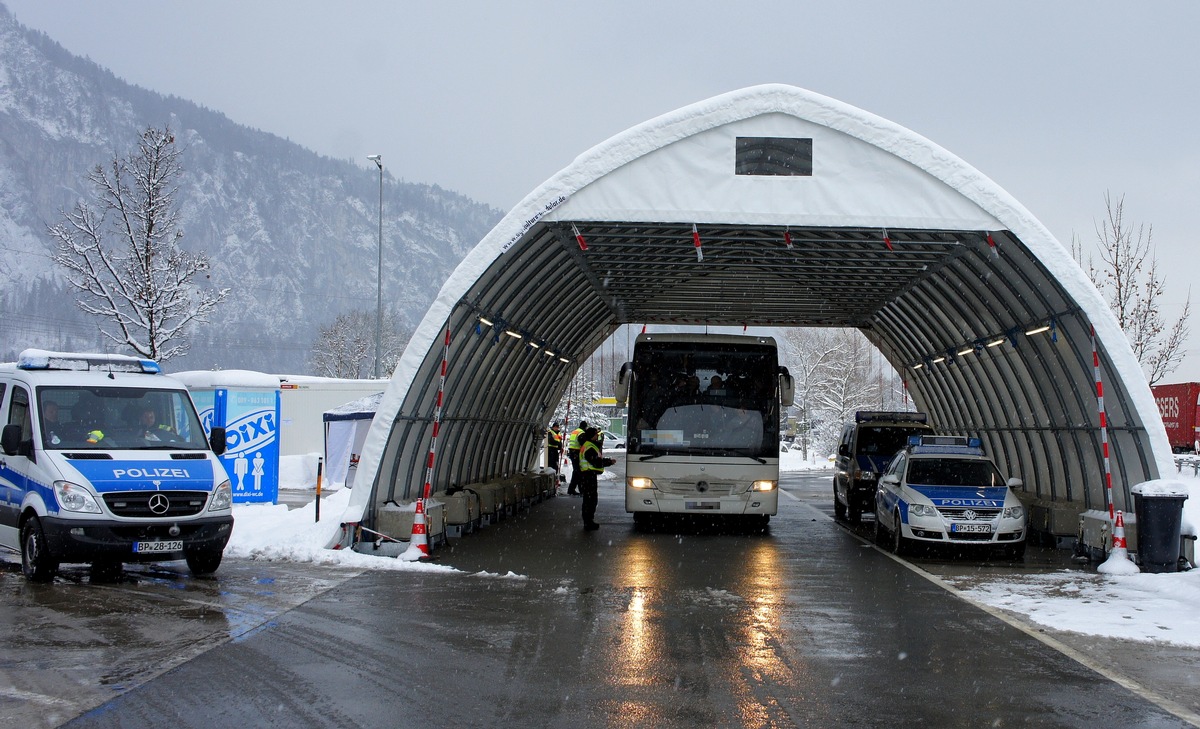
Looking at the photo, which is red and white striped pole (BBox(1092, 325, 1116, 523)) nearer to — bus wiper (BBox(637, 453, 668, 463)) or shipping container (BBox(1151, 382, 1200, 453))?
bus wiper (BBox(637, 453, 668, 463))

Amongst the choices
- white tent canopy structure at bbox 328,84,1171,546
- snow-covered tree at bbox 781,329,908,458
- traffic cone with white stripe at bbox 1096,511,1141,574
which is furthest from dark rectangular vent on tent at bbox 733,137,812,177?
snow-covered tree at bbox 781,329,908,458

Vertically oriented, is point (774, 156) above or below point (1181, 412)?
above

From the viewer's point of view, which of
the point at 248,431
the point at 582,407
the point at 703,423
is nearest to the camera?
the point at 703,423

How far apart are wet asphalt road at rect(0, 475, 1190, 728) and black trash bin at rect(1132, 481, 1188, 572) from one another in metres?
2.95

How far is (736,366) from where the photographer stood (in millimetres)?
19203

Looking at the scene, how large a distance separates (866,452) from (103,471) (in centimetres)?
1502

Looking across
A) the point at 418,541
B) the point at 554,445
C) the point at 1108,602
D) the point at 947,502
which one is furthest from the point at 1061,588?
the point at 554,445

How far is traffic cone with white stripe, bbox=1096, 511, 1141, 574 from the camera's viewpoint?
13.9m

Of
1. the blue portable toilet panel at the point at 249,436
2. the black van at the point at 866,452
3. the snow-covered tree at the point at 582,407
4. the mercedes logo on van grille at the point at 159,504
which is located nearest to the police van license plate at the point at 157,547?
the mercedes logo on van grille at the point at 159,504

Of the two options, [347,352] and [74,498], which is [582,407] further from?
[74,498]

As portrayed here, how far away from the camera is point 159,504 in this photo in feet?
38.3

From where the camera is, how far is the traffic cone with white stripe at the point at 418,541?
14427 mm

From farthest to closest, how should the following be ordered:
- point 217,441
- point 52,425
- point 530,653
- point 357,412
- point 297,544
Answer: point 357,412
point 297,544
point 217,441
point 52,425
point 530,653

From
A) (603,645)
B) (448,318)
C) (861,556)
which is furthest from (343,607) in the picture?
(861,556)
